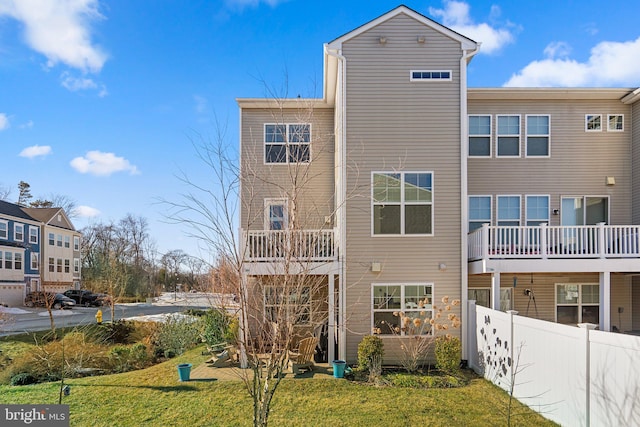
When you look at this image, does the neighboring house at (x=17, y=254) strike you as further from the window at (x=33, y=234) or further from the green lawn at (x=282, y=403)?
the green lawn at (x=282, y=403)

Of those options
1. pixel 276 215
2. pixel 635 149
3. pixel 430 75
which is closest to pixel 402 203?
pixel 430 75

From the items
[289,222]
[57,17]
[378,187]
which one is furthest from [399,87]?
[57,17]

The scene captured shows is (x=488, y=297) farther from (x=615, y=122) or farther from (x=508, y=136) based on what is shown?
(x=615, y=122)

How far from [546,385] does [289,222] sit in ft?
17.8

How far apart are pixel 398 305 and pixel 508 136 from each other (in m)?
6.57

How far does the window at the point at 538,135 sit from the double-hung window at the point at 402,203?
427 cm

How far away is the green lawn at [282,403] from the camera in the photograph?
6.13 meters

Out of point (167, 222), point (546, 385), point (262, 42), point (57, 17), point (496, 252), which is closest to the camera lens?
point (167, 222)

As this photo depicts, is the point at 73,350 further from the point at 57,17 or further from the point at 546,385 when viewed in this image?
the point at 546,385

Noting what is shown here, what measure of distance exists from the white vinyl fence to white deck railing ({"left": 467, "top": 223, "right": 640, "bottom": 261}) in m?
2.14

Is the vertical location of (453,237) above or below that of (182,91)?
below

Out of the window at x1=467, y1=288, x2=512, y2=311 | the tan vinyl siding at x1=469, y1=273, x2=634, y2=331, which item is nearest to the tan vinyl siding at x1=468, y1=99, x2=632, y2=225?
the tan vinyl siding at x1=469, y1=273, x2=634, y2=331

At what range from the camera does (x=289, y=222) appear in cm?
403

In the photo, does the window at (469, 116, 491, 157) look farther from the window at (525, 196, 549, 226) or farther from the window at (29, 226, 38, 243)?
the window at (29, 226, 38, 243)
